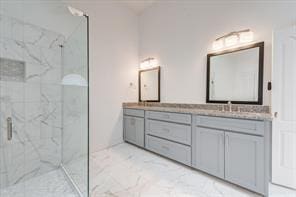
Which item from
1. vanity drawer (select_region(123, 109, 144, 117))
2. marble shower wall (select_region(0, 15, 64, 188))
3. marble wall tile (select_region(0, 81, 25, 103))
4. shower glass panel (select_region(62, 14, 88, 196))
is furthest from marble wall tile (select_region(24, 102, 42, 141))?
vanity drawer (select_region(123, 109, 144, 117))

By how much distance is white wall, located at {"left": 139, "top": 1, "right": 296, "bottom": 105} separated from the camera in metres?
2.11

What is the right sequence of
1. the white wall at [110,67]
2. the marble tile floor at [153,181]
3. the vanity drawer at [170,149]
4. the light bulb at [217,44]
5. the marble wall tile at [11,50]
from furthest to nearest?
the white wall at [110,67]
the light bulb at [217,44]
the vanity drawer at [170,149]
the marble wall tile at [11,50]
the marble tile floor at [153,181]

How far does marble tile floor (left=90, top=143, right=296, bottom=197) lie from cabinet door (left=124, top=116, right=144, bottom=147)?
52 cm

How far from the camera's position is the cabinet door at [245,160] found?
1.67 m

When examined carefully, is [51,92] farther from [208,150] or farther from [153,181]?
[208,150]

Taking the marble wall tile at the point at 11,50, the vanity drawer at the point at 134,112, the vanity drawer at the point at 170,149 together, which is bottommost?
the vanity drawer at the point at 170,149

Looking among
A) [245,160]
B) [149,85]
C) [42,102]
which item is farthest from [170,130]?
[42,102]

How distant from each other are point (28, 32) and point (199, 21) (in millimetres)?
2487

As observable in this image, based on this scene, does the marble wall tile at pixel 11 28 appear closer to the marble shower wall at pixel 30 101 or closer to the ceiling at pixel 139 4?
the marble shower wall at pixel 30 101

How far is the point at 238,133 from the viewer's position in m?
1.83

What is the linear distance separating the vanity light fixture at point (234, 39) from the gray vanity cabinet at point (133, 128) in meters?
1.77

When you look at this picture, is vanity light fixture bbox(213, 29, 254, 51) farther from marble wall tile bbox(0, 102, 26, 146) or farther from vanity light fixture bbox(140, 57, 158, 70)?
marble wall tile bbox(0, 102, 26, 146)

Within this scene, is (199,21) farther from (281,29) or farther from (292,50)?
(292,50)

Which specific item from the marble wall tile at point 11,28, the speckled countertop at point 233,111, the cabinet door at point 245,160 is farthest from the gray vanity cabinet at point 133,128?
the marble wall tile at point 11,28
